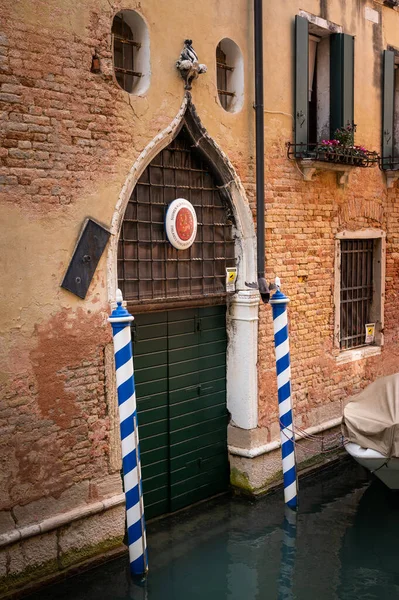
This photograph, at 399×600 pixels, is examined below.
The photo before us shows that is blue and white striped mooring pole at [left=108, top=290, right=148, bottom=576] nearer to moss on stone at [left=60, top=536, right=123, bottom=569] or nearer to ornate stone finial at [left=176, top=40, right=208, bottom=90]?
moss on stone at [left=60, top=536, right=123, bottom=569]

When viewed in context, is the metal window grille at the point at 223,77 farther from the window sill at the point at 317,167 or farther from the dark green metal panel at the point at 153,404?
the dark green metal panel at the point at 153,404

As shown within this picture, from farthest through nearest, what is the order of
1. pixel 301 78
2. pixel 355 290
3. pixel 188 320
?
pixel 355 290
pixel 301 78
pixel 188 320

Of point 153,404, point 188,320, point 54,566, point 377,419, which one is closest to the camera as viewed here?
point 54,566

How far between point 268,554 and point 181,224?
10.0ft

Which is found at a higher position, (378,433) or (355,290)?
(355,290)

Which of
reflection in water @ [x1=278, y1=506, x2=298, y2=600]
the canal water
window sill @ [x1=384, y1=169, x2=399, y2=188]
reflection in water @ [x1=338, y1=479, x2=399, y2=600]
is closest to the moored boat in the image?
reflection in water @ [x1=338, y1=479, x2=399, y2=600]

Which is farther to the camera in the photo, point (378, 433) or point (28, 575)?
point (378, 433)

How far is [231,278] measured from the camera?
7312mm

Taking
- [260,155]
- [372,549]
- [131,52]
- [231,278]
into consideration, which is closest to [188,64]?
[131,52]

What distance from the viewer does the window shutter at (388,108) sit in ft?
30.3

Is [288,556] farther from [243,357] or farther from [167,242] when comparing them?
[167,242]

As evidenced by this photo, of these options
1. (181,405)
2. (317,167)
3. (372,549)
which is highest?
(317,167)

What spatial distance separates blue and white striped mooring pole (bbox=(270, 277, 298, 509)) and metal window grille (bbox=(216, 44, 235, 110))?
1.91 m

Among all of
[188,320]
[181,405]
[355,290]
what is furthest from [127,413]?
[355,290]
